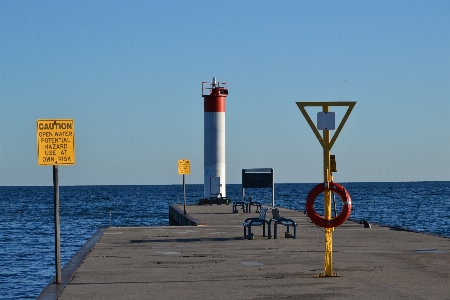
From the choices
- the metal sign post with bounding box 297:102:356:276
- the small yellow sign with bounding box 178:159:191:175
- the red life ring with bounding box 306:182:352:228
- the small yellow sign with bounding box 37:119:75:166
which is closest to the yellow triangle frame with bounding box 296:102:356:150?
the metal sign post with bounding box 297:102:356:276

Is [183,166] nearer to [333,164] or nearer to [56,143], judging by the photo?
[333,164]

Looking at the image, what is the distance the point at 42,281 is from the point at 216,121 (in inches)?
991

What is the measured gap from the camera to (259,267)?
15.7 m

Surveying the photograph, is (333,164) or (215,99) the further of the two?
(215,99)

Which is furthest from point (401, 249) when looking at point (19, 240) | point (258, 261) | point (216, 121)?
point (216, 121)

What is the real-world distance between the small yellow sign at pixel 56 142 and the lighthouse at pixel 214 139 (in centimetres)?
3207

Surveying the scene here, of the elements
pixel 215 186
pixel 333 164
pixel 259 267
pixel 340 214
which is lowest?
pixel 259 267

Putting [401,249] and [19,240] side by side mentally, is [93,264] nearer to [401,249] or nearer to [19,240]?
[401,249]

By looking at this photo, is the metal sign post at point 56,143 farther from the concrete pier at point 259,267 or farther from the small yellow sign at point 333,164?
the small yellow sign at point 333,164

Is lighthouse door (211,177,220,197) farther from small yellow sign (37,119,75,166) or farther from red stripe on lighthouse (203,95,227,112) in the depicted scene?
small yellow sign (37,119,75,166)

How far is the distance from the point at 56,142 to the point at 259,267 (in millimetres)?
4417

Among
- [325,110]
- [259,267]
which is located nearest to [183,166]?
[259,267]

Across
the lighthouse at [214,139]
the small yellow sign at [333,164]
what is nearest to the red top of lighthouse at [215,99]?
the lighthouse at [214,139]

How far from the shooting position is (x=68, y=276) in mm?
14539
